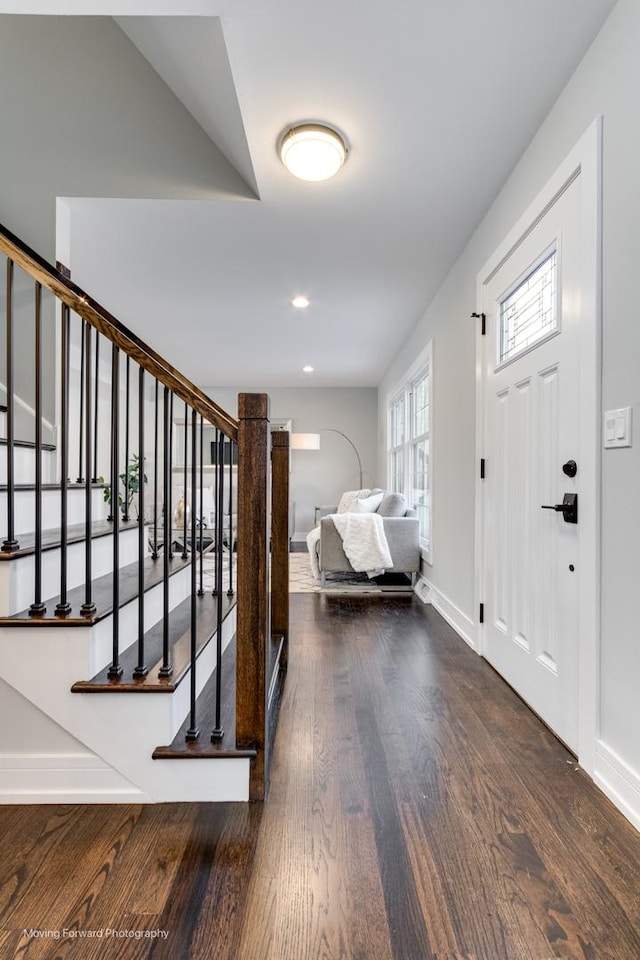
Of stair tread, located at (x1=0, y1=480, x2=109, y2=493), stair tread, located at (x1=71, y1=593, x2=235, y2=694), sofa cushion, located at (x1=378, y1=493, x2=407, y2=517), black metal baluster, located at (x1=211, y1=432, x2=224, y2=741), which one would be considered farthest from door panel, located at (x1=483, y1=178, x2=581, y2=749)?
sofa cushion, located at (x1=378, y1=493, x2=407, y2=517)

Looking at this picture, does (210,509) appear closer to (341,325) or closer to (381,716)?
(341,325)

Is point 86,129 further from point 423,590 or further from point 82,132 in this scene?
point 423,590

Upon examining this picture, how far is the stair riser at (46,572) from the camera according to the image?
136 cm

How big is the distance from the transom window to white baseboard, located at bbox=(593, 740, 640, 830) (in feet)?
4.72

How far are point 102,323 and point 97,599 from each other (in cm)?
87

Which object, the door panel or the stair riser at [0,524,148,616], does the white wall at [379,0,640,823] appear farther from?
the stair riser at [0,524,148,616]

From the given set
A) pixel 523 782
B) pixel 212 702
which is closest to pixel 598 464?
pixel 523 782

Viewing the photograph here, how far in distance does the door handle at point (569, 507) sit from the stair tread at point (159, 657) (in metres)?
1.34

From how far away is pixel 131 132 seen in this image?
2.52m

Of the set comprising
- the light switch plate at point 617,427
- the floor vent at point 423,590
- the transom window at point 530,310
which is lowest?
the floor vent at point 423,590

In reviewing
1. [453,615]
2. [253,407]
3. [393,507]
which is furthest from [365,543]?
[253,407]

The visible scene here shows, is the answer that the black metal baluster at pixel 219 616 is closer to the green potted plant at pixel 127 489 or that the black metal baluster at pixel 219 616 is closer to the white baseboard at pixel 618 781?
the green potted plant at pixel 127 489

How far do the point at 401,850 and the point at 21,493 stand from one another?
1656 mm

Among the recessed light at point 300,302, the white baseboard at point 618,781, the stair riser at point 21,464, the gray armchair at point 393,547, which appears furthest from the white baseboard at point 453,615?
the recessed light at point 300,302
